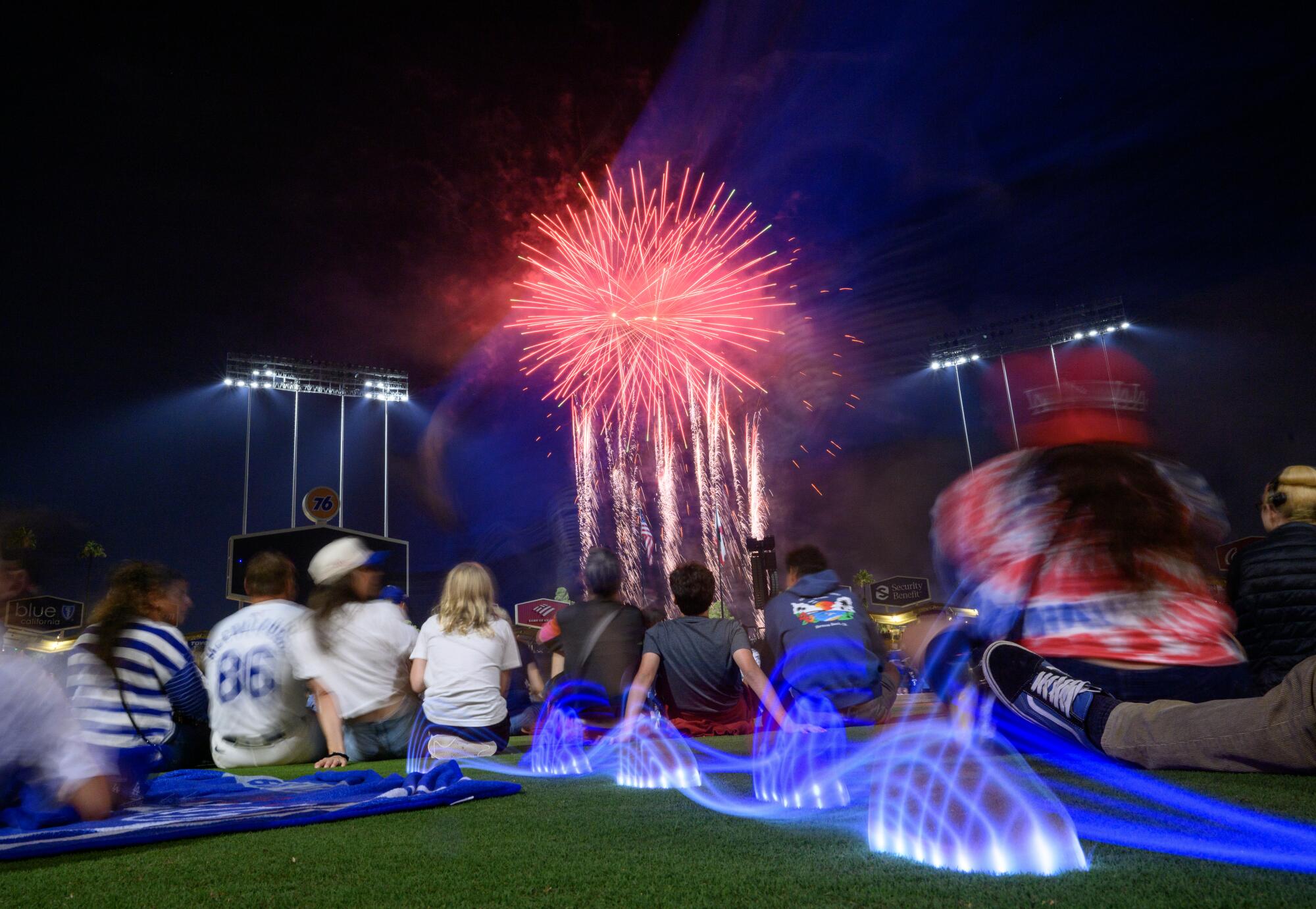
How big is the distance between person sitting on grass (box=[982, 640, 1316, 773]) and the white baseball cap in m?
4.70

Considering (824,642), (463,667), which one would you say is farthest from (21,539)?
(824,642)

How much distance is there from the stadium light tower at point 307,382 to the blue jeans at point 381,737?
26.9 meters

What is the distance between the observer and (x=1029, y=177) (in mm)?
23312

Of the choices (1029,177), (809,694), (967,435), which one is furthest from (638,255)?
(967,435)

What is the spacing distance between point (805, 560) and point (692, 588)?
0.90 m

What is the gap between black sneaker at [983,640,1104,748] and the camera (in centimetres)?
314

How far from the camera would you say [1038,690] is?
322 cm

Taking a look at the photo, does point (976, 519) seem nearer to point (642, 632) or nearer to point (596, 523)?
point (642, 632)

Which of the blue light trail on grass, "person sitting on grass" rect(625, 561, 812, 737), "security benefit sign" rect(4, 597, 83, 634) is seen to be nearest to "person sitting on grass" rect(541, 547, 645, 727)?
"person sitting on grass" rect(625, 561, 812, 737)

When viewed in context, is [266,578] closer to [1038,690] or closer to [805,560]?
[805,560]

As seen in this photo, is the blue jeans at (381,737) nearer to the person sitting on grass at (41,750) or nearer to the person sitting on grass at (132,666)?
the person sitting on grass at (132,666)

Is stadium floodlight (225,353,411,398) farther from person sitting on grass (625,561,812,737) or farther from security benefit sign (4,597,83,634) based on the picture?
person sitting on grass (625,561,812,737)

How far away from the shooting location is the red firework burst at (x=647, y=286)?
64.0ft

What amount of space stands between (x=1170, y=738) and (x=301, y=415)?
3618 cm
